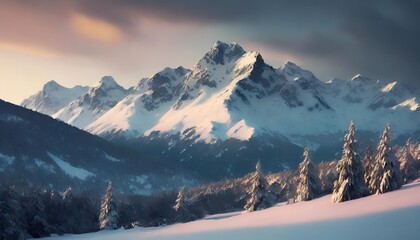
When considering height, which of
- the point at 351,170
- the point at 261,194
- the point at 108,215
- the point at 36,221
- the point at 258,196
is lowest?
the point at 36,221

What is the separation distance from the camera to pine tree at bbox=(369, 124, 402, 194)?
191 feet

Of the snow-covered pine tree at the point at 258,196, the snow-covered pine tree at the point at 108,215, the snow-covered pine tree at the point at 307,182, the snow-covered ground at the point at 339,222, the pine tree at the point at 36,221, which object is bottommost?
the pine tree at the point at 36,221

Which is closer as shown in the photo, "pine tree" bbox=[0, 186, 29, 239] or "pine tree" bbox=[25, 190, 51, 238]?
"pine tree" bbox=[0, 186, 29, 239]

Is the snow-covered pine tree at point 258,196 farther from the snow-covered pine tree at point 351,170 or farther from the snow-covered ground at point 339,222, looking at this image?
the snow-covered ground at point 339,222

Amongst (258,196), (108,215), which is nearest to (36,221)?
(108,215)

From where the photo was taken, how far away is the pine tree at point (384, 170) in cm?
5834

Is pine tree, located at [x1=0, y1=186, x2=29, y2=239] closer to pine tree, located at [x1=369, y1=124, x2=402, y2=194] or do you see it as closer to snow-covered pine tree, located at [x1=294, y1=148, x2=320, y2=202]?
snow-covered pine tree, located at [x1=294, y1=148, x2=320, y2=202]

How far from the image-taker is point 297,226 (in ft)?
124

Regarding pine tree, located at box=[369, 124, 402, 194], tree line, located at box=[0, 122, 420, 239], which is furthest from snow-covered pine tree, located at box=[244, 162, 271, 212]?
pine tree, located at box=[369, 124, 402, 194]

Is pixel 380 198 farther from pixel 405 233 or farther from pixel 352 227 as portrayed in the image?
pixel 405 233

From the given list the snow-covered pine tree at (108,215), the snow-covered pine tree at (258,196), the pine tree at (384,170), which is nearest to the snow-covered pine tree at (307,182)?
the snow-covered pine tree at (258,196)

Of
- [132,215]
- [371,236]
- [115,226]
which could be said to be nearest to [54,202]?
[132,215]

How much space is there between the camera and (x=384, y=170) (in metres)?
61.1

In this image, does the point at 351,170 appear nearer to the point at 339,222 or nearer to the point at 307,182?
the point at 339,222
